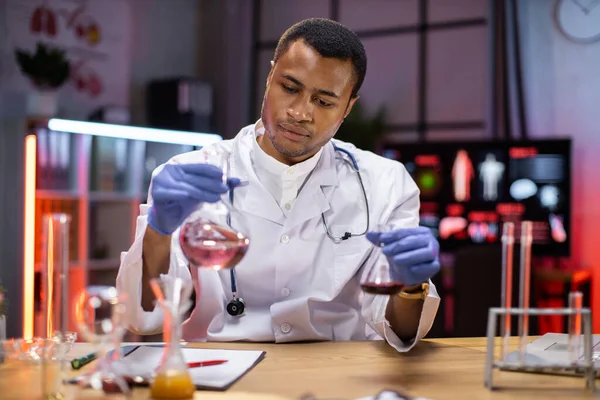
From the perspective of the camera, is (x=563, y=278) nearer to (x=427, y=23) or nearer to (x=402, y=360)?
(x=427, y=23)

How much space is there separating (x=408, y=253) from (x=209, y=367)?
17.9 inches

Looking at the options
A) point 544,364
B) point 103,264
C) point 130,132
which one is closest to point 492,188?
point 130,132

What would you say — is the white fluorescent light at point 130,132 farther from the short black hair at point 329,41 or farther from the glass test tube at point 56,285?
the glass test tube at point 56,285

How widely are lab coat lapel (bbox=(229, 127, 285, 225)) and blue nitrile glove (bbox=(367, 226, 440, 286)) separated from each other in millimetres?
557

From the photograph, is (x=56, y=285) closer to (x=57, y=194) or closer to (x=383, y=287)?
(x=383, y=287)

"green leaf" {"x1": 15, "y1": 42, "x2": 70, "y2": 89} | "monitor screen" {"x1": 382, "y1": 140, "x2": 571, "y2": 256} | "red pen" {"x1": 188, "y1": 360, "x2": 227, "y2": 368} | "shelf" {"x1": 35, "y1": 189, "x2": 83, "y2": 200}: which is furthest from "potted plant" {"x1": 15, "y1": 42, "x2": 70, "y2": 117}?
"red pen" {"x1": 188, "y1": 360, "x2": 227, "y2": 368}

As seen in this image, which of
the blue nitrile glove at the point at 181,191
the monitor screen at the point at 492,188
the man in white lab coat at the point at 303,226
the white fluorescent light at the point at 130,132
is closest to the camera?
the blue nitrile glove at the point at 181,191

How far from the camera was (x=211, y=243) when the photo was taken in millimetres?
1231

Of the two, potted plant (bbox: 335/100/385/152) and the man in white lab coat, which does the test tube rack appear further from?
potted plant (bbox: 335/100/385/152)

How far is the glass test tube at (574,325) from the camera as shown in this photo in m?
1.23

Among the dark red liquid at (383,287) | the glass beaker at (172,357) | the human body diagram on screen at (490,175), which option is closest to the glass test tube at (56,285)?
the glass beaker at (172,357)

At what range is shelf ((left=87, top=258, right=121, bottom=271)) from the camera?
167 inches

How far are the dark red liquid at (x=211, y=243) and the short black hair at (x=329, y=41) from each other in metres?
0.70

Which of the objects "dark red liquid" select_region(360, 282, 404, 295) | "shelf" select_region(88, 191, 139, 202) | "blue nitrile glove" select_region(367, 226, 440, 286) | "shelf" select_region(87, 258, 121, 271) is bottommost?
"shelf" select_region(87, 258, 121, 271)
